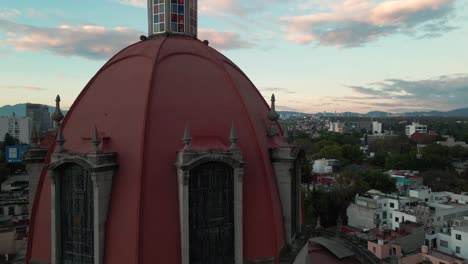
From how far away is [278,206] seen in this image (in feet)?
42.2

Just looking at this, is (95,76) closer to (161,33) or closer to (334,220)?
(161,33)

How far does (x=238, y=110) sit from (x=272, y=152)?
6.34ft

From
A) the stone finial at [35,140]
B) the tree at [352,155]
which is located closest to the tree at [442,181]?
the tree at [352,155]

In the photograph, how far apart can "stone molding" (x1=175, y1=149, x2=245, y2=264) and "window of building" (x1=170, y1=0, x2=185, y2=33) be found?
6.42 meters

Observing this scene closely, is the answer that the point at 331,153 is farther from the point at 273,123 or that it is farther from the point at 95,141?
the point at 95,141

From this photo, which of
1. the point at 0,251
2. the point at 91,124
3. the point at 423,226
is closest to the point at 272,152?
the point at 91,124

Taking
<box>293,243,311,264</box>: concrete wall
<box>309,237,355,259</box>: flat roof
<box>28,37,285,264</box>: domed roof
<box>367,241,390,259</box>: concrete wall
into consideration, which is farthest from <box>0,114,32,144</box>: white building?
<box>293,243,311,264</box>: concrete wall

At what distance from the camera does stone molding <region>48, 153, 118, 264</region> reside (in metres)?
10.9

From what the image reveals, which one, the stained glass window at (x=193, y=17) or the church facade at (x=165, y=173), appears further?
the stained glass window at (x=193, y=17)

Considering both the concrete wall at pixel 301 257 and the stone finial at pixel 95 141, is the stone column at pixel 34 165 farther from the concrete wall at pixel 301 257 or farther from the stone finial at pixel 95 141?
the concrete wall at pixel 301 257

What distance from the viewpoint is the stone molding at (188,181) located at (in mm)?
10906

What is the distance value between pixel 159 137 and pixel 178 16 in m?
6.25

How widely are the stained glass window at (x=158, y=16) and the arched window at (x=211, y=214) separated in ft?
22.8

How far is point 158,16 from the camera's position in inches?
608
